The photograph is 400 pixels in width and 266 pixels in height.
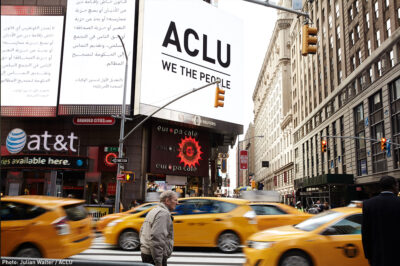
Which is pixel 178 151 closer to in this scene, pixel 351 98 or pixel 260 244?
pixel 351 98

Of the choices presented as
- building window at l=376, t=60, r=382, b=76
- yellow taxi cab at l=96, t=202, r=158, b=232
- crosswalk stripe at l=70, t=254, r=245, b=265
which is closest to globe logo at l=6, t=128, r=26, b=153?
yellow taxi cab at l=96, t=202, r=158, b=232

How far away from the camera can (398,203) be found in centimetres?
446

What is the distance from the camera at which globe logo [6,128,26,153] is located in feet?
92.7

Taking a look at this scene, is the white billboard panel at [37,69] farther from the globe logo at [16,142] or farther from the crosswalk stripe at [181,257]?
the crosswalk stripe at [181,257]

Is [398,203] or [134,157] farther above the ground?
[134,157]

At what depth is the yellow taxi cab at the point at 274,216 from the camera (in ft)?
41.6

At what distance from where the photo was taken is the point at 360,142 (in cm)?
4128

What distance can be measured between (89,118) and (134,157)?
4.53 meters

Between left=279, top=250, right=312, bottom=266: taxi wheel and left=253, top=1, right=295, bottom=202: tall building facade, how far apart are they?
6153 cm

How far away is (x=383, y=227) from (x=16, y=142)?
94.7 ft

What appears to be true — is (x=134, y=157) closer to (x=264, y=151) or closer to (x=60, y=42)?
(x=60, y=42)

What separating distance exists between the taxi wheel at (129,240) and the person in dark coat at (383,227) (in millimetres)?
8103

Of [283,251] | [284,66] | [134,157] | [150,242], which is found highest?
[284,66]

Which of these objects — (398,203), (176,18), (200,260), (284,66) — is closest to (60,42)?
(176,18)
